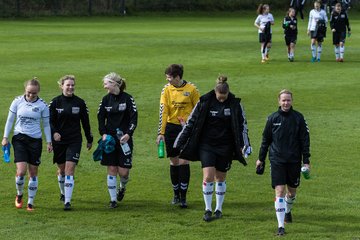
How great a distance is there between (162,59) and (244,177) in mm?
18277

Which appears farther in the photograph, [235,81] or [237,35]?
[237,35]

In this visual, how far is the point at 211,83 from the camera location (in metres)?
27.3

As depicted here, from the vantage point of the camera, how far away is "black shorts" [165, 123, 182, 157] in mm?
13837

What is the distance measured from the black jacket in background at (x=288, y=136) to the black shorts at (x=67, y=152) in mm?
3134

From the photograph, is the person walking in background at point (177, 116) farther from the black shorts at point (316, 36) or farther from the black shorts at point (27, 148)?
the black shorts at point (316, 36)

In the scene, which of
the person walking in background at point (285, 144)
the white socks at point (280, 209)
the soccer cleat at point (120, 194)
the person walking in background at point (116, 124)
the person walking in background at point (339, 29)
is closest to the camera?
the white socks at point (280, 209)

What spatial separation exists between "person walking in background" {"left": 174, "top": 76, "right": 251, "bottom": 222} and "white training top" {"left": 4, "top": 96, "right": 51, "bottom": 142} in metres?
2.19

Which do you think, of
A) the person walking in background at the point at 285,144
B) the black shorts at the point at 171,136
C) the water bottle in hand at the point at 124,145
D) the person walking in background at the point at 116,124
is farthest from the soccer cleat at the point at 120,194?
the person walking in background at the point at 285,144

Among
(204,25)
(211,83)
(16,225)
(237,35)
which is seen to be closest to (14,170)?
(16,225)

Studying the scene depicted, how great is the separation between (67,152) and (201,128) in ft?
7.49

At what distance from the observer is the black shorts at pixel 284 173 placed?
12.2 meters

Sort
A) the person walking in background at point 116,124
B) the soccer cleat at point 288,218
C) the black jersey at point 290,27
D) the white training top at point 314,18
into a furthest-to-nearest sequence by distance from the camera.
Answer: the white training top at point 314,18, the black jersey at point 290,27, the person walking in background at point 116,124, the soccer cleat at point 288,218

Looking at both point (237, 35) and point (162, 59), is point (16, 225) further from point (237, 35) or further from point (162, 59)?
point (237, 35)

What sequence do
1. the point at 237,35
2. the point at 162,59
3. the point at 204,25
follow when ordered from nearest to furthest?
the point at 162,59, the point at 237,35, the point at 204,25
